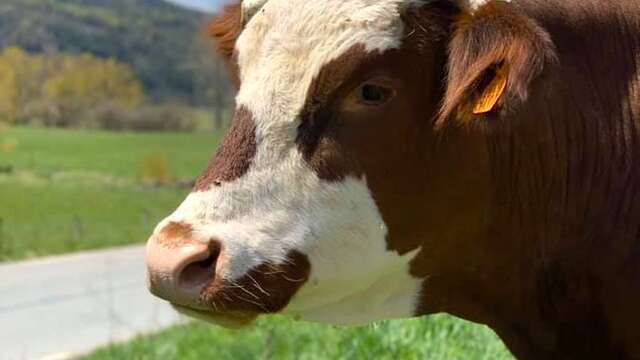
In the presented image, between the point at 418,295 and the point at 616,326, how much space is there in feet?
1.65

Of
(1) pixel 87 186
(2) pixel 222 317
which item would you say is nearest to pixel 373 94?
(2) pixel 222 317

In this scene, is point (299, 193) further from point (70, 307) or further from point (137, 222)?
point (137, 222)

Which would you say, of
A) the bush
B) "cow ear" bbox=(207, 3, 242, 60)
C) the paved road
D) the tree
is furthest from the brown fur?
the bush

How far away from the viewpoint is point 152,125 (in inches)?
1797

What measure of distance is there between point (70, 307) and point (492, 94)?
12675 millimetres

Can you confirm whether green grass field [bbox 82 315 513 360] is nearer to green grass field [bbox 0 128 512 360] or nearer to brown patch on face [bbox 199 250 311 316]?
green grass field [bbox 0 128 512 360]

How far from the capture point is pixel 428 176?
2.71 meters

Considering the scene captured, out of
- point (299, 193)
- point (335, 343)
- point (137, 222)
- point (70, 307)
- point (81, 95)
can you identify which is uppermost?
point (299, 193)

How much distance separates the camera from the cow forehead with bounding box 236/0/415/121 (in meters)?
2.69

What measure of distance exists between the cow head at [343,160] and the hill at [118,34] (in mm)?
41217

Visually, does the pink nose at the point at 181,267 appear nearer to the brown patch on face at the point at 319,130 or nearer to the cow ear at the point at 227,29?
the brown patch on face at the point at 319,130

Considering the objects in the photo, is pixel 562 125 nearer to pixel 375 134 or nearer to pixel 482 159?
pixel 482 159

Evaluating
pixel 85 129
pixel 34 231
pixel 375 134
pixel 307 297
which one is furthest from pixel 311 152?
pixel 85 129

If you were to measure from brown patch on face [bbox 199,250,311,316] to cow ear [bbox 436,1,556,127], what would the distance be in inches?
20.0
